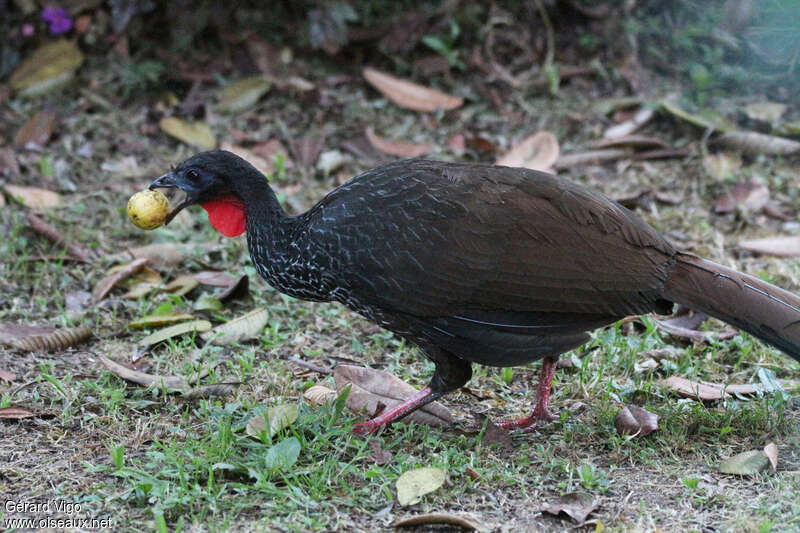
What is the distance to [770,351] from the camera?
4262 millimetres

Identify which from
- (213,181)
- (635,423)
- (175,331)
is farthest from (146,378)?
(635,423)

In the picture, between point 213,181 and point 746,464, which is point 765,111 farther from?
point 213,181

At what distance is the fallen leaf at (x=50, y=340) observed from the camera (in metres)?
4.15

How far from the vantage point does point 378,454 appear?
3383 mm

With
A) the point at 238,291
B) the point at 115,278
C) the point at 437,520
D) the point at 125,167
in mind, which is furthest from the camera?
the point at 125,167

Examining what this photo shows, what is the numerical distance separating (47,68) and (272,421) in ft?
14.4

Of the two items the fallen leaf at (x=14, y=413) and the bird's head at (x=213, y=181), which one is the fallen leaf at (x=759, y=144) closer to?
the bird's head at (x=213, y=181)

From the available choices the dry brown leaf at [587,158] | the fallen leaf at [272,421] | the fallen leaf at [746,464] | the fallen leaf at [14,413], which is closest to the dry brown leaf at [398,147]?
the dry brown leaf at [587,158]

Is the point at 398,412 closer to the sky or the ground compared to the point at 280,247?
closer to the ground

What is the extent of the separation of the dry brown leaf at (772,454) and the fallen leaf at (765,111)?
12.0 feet

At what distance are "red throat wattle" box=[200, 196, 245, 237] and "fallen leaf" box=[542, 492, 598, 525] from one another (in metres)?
1.76

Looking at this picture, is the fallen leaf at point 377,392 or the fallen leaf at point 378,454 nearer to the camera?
the fallen leaf at point 378,454

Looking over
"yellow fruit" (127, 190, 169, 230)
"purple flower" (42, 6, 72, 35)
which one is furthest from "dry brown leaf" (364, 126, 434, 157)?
"yellow fruit" (127, 190, 169, 230)

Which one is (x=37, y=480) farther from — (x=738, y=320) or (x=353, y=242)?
(x=738, y=320)
